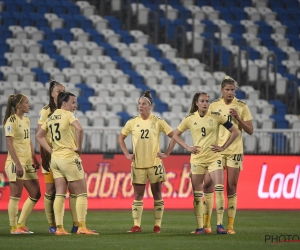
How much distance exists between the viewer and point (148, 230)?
13.9 m

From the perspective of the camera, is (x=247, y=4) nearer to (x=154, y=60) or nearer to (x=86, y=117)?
(x=154, y=60)

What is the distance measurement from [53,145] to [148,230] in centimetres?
253

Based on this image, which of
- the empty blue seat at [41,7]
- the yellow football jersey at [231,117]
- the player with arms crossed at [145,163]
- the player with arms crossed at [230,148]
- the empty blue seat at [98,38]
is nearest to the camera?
the player with arms crossed at [230,148]

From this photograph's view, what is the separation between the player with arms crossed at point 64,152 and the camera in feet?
40.3

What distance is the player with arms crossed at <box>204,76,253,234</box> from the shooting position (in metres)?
13.2

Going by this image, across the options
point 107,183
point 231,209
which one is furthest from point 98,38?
point 231,209

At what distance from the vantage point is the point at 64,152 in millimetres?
12297

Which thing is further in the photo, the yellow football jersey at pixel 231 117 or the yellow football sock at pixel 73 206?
the yellow football jersey at pixel 231 117

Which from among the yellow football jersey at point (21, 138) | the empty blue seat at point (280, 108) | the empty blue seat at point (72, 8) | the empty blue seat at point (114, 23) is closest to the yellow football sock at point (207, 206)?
the yellow football jersey at point (21, 138)

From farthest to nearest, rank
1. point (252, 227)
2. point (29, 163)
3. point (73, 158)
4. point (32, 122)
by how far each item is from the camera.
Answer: point (32, 122), point (252, 227), point (29, 163), point (73, 158)

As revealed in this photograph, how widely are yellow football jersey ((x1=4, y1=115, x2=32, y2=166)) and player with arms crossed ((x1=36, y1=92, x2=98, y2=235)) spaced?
2.39ft

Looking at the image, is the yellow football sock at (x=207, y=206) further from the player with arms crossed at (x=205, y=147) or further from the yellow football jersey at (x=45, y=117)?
the yellow football jersey at (x=45, y=117)

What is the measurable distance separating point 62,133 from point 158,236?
83.6 inches

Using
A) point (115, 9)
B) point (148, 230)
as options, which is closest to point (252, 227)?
point (148, 230)
